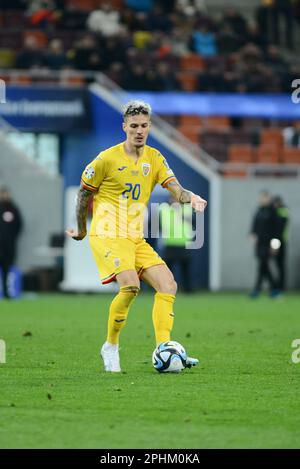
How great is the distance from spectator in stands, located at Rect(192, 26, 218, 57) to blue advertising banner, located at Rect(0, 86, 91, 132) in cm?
474

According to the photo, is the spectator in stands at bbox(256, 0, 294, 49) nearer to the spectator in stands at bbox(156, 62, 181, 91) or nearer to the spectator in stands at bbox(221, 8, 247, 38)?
the spectator in stands at bbox(221, 8, 247, 38)

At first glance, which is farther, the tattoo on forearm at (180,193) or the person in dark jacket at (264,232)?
the person in dark jacket at (264,232)

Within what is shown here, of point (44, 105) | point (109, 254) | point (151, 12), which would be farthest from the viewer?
point (151, 12)

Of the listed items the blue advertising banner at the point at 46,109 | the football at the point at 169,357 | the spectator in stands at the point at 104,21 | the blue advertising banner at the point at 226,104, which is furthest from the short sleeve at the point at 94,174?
the spectator in stands at the point at 104,21

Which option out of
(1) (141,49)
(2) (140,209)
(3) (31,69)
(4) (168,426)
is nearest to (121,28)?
(1) (141,49)

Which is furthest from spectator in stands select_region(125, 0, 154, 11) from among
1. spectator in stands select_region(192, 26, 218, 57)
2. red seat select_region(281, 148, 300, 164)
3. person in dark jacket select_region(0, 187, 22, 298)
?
person in dark jacket select_region(0, 187, 22, 298)

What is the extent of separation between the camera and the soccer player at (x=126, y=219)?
34.7 ft

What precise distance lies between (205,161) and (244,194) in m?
1.23

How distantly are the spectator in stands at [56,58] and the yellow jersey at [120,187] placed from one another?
17951mm

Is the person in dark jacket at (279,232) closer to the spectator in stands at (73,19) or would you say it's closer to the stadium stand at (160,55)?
the stadium stand at (160,55)

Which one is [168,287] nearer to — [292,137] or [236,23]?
[292,137]

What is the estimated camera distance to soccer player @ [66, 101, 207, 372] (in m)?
10.6

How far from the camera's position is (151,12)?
3272 cm
